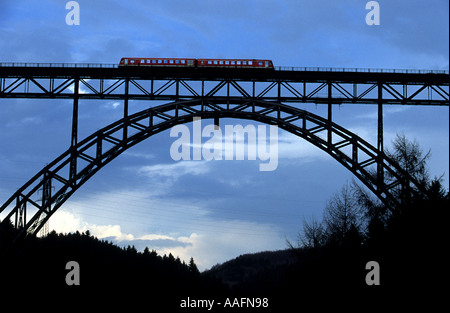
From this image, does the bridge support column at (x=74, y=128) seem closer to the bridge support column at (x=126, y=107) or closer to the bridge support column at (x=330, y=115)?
the bridge support column at (x=126, y=107)

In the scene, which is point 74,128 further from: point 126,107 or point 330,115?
point 330,115

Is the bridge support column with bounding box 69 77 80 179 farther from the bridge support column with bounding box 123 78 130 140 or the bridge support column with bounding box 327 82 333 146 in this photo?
the bridge support column with bounding box 327 82 333 146

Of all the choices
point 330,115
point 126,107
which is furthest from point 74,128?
point 330,115

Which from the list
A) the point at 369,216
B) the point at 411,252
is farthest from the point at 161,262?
the point at 411,252

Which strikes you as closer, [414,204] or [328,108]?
[414,204]

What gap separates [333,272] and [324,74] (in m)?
11.6

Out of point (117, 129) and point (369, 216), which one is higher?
point (117, 129)

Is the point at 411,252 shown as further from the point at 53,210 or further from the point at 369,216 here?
the point at 53,210
